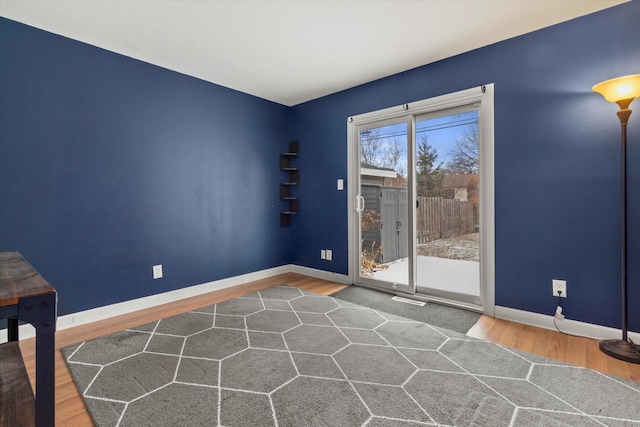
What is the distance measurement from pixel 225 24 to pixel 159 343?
2.49 metres

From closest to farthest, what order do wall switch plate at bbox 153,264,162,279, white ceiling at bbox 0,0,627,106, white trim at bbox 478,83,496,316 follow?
white ceiling at bbox 0,0,627,106
white trim at bbox 478,83,496,316
wall switch plate at bbox 153,264,162,279

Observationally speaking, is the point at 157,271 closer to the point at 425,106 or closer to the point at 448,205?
the point at 448,205

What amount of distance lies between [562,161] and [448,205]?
0.97 m

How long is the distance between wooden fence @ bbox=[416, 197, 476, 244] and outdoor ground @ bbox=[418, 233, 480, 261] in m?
0.05

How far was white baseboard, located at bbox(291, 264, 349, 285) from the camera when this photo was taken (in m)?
3.90

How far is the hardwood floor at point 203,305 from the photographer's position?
1610 mm

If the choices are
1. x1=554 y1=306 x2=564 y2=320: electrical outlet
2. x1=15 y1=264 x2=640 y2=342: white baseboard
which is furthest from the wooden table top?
x1=554 y1=306 x2=564 y2=320: electrical outlet

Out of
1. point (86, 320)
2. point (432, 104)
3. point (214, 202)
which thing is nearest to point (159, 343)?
point (86, 320)

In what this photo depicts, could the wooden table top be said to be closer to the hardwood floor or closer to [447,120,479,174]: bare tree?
the hardwood floor

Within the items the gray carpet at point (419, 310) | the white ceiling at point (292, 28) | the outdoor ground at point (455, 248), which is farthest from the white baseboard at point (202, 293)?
the white ceiling at point (292, 28)

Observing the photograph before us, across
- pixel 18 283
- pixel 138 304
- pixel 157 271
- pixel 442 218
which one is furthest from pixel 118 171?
pixel 442 218

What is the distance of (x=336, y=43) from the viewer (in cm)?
270

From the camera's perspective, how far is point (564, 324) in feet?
7.81

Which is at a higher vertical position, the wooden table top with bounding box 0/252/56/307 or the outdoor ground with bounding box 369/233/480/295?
the wooden table top with bounding box 0/252/56/307
